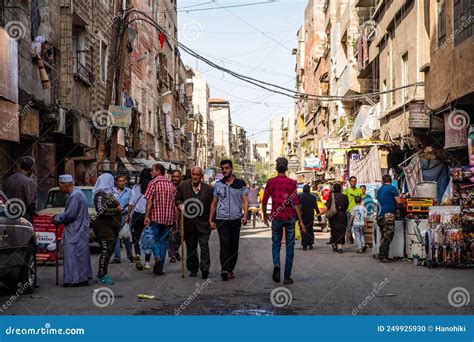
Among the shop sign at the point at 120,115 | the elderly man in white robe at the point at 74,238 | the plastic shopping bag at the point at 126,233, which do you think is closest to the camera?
Answer: the elderly man in white robe at the point at 74,238

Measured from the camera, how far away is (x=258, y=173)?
586 ft

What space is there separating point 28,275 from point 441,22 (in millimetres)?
13210

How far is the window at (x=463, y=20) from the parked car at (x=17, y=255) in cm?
1090

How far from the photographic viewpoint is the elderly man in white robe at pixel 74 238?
10641mm

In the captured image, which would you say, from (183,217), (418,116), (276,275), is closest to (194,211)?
(183,217)

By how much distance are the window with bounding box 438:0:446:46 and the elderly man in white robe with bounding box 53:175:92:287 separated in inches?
447

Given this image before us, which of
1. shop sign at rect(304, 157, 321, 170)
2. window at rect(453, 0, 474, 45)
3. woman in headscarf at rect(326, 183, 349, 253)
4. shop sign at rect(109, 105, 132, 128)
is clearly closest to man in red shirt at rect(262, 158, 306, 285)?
window at rect(453, 0, 474, 45)

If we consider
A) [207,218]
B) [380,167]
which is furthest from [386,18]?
[207,218]

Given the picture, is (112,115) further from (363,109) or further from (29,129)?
(363,109)

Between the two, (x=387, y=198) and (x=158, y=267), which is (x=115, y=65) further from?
(x=158, y=267)

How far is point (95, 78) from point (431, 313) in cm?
2112

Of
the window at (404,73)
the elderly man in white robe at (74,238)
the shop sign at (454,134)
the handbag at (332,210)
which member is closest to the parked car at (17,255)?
the elderly man in white robe at (74,238)

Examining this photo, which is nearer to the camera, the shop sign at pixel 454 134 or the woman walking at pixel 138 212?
the woman walking at pixel 138 212

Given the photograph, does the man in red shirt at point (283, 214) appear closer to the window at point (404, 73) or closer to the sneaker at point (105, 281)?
the sneaker at point (105, 281)
